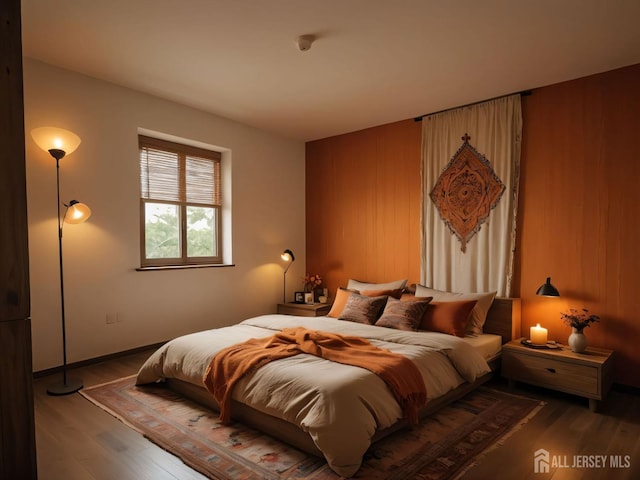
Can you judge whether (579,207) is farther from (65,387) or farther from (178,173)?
(65,387)

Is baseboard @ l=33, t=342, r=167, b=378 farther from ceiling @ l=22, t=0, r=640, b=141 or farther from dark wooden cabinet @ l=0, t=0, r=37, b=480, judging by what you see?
ceiling @ l=22, t=0, r=640, b=141

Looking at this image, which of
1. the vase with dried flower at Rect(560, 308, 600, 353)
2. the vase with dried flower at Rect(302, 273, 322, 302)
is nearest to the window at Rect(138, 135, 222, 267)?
the vase with dried flower at Rect(302, 273, 322, 302)

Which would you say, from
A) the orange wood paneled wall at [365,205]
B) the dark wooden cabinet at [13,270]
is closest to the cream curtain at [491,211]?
the orange wood paneled wall at [365,205]

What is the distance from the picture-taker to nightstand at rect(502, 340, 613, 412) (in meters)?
3.02

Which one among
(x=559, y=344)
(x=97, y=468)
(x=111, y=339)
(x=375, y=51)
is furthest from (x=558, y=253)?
(x=111, y=339)

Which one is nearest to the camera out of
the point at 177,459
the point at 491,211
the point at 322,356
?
the point at 177,459

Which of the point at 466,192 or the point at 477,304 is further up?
the point at 466,192

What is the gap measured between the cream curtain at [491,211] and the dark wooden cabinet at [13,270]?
3.94 m

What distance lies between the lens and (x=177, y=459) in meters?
2.28

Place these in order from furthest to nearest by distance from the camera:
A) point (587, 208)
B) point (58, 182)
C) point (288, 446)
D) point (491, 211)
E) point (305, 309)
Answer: point (305, 309) < point (491, 211) < point (587, 208) < point (58, 182) < point (288, 446)

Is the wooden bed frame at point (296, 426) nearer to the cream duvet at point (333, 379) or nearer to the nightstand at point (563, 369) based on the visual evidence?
the cream duvet at point (333, 379)

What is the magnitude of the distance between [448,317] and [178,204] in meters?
3.23

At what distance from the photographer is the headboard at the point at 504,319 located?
3.82 metres

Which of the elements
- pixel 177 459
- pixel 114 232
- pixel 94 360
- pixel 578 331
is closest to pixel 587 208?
pixel 578 331
